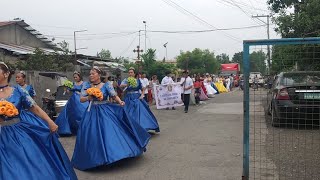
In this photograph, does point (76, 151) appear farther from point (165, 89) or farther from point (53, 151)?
point (165, 89)

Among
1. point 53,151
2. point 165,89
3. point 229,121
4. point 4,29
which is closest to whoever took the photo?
point 53,151

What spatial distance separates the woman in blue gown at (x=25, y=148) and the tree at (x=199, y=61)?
181 ft

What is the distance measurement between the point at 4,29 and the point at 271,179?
A: 30312mm

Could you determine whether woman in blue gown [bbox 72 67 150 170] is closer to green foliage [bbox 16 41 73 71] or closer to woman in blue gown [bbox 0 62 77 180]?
woman in blue gown [bbox 0 62 77 180]

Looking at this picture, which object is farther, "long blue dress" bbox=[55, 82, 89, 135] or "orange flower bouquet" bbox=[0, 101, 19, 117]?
"long blue dress" bbox=[55, 82, 89, 135]

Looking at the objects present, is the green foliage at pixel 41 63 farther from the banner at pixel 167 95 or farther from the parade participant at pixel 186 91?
the parade participant at pixel 186 91

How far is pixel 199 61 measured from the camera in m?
65.4

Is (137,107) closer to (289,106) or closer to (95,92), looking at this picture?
(95,92)

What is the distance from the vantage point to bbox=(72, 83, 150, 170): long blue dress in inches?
268

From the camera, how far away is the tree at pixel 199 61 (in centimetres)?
6214

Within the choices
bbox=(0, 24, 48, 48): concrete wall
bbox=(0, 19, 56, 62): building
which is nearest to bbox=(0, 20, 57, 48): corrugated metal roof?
bbox=(0, 19, 56, 62): building

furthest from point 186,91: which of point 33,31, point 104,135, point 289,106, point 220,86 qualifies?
point 33,31

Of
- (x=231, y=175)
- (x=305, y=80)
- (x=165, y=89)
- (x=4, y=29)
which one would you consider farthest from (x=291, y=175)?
(x=4, y=29)

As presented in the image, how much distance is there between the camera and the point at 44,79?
18.1 meters
